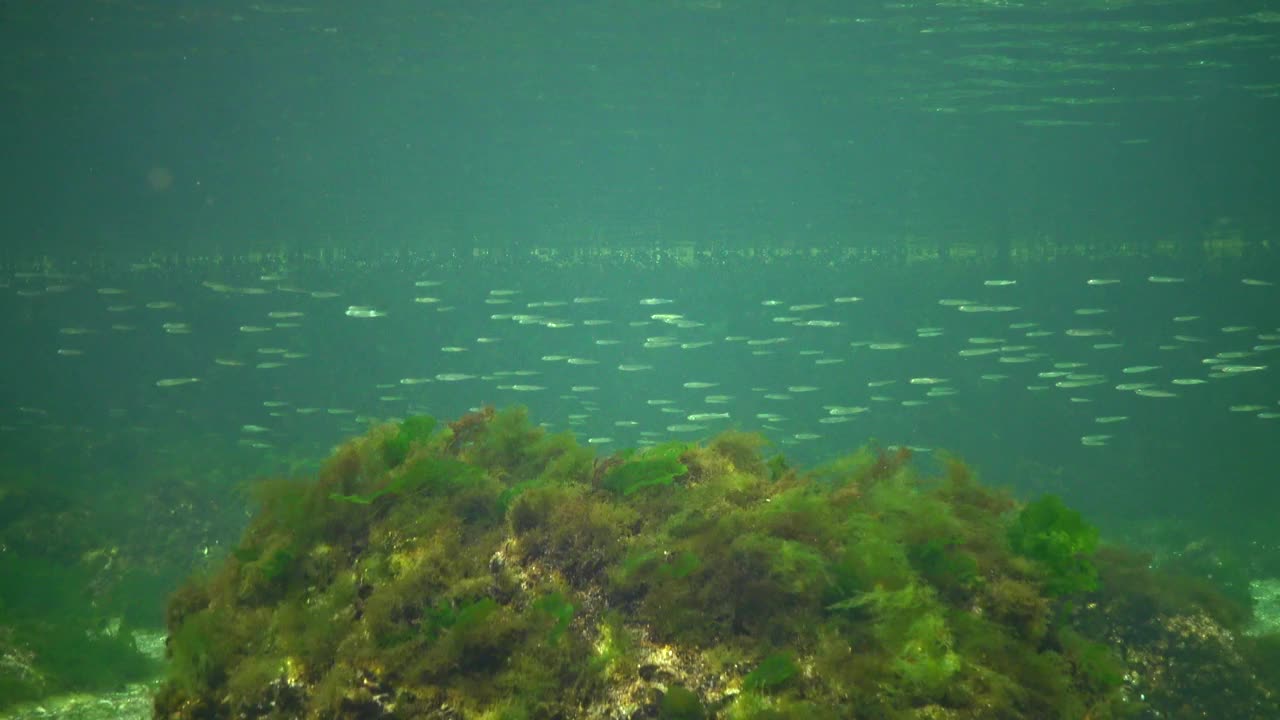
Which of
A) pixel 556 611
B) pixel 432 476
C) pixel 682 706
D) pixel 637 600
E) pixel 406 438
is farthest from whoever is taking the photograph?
pixel 406 438

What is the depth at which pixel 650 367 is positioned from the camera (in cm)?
3319

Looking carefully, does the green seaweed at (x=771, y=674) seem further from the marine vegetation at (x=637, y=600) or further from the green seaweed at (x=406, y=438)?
the green seaweed at (x=406, y=438)

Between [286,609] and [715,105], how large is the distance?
23255mm

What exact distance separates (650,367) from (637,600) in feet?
95.3

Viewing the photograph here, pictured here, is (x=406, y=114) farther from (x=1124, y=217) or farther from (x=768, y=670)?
(x=1124, y=217)

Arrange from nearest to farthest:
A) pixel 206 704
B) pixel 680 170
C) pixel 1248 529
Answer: pixel 206 704 < pixel 1248 529 < pixel 680 170

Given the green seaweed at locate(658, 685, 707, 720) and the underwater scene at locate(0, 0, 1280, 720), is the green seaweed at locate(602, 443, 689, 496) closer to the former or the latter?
the underwater scene at locate(0, 0, 1280, 720)

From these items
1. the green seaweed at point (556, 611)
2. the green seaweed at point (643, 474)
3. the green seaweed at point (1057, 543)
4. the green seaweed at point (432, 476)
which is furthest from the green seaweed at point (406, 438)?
the green seaweed at point (1057, 543)

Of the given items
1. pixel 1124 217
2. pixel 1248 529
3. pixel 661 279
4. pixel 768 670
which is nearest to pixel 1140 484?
pixel 1248 529

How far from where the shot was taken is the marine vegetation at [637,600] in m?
3.57

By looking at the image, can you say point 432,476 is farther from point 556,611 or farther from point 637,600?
point 637,600

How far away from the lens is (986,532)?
452cm

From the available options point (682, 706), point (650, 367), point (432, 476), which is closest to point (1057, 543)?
point (682, 706)

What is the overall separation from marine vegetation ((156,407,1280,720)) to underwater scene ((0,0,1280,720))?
27 mm
